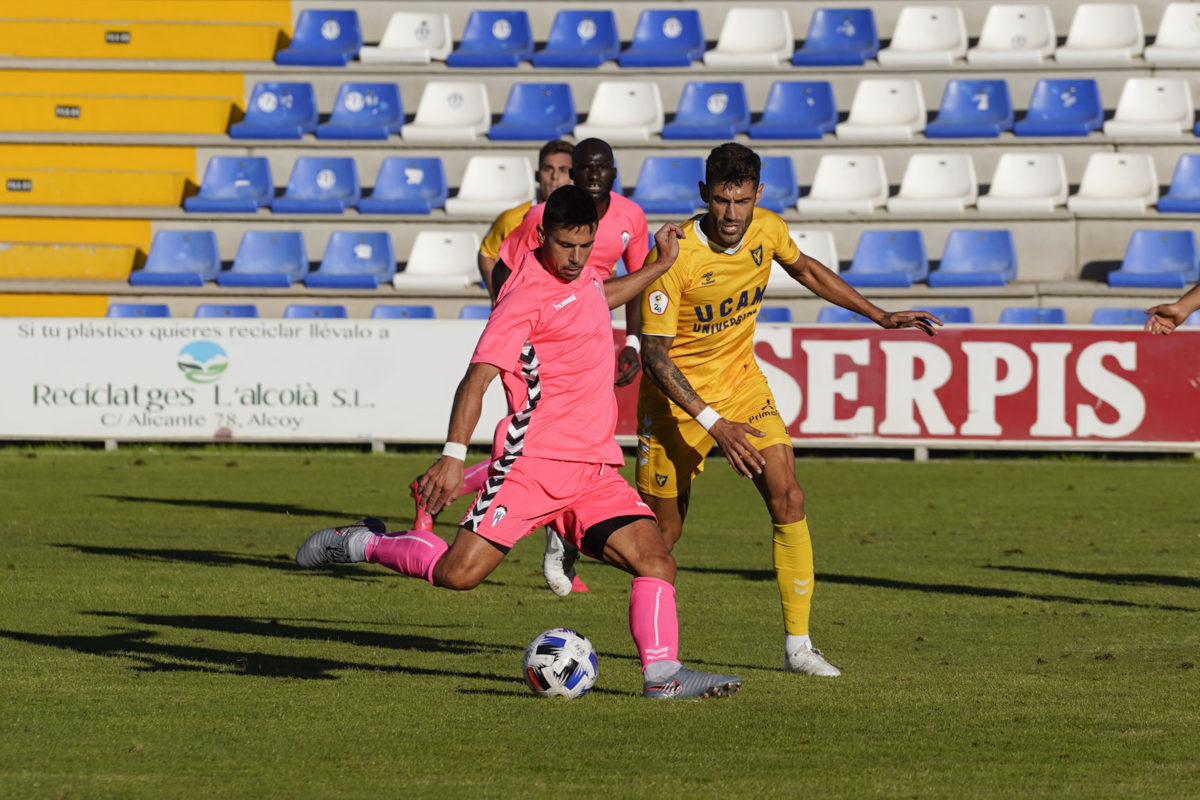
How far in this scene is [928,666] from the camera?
763 centimetres

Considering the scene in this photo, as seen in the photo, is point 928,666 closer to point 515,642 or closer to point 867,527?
point 515,642

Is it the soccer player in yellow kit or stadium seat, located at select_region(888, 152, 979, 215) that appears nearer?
the soccer player in yellow kit

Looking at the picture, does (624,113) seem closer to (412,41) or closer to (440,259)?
(440,259)

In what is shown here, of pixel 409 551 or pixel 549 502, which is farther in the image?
pixel 409 551

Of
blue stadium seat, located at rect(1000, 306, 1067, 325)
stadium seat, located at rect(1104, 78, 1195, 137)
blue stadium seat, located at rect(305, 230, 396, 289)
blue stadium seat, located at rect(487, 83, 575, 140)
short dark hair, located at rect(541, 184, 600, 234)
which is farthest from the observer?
blue stadium seat, located at rect(487, 83, 575, 140)

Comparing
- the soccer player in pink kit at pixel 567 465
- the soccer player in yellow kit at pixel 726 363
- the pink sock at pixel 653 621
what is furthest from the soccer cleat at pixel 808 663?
the pink sock at pixel 653 621

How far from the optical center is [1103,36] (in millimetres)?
24953

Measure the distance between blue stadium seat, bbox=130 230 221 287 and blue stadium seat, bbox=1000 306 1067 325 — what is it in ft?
35.7

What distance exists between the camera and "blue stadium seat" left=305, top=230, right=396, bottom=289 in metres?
22.9

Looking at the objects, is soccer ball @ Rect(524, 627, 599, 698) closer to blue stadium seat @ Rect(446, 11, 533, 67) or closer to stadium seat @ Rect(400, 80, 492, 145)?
stadium seat @ Rect(400, 80, 492, 145)

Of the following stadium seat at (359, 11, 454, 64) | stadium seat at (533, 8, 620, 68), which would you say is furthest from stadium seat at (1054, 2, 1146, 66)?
stadium seat at (359, 11, 454, 64)

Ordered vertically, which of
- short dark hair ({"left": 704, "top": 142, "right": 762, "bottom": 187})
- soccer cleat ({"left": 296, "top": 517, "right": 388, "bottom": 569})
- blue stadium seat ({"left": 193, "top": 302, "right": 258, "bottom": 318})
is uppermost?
short dark hair ({"left": 704, "top": 142, "right": 762, "bottom": 187})

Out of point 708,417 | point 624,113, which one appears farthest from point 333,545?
point 624,113

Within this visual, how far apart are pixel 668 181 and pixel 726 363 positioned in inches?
612
